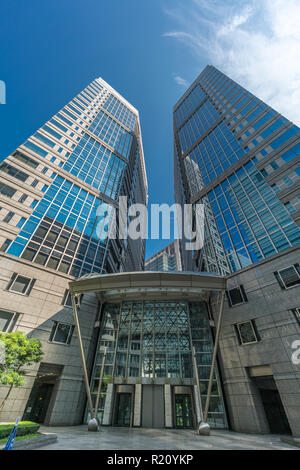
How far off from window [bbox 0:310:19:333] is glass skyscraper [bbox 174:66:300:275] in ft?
73.6

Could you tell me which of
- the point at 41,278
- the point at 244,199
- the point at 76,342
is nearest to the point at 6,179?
the point at 41,278

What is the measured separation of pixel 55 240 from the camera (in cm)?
2616

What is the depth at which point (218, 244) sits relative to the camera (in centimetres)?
2748

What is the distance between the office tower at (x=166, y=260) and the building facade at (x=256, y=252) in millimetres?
78226

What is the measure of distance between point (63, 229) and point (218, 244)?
2068 cm

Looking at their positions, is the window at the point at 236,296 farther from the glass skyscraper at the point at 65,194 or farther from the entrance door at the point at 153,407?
the glass skyscraper at the point at 65,194

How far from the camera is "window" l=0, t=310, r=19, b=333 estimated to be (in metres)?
19.1

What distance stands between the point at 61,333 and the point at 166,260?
317ft

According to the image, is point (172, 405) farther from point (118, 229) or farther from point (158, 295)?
point (118, 229)

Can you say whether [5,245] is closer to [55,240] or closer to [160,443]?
[55,240]

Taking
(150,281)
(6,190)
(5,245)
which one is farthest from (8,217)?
(150,281)

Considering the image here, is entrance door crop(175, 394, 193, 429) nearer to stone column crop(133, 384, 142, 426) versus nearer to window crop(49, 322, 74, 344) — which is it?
stone column crop(133, 384, 142, 426)

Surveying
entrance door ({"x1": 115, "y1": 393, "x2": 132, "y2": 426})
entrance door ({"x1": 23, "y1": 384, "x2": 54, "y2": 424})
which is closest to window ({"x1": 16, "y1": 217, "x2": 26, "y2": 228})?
entrance door ({"x1": 23, "y1": 384, "x2": 54, "y2": 424})

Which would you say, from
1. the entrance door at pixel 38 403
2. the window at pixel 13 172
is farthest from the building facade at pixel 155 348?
the window at pixel 13 172
